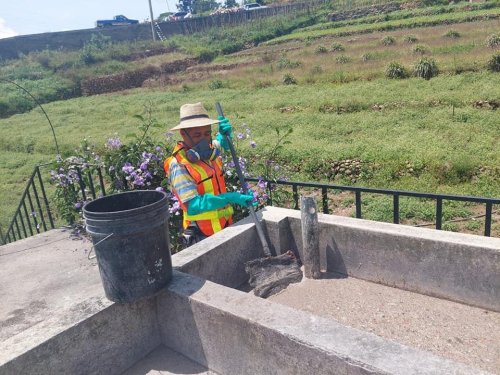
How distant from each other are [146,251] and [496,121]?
9.43m

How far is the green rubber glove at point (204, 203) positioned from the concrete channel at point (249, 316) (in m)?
0.23

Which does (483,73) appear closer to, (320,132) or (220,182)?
(320,132)

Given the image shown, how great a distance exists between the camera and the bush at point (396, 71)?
51.7 feet

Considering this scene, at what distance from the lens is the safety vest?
3568 millimetres

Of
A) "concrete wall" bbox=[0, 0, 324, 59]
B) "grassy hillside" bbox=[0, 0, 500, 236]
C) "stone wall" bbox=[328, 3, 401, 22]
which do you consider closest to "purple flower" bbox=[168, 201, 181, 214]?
"grassy hillside" bbox=[0, 0, 500, 236]

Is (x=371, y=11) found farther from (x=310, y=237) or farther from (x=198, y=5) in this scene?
(x=198, y=5)

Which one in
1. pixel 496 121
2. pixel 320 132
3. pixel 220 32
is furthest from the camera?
pixel 220 32

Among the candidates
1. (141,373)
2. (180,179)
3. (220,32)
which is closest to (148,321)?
(141,373)

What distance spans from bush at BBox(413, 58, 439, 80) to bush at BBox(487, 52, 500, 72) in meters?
1.62

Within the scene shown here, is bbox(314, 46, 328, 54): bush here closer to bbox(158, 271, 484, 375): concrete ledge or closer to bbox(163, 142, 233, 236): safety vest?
bbox(163, 142, 233, 236): safety vest

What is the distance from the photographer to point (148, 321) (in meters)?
2.88

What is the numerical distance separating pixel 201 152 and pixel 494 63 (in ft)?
43.3

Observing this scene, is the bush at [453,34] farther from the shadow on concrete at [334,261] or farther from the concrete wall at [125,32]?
the concrete wall at [125,32]

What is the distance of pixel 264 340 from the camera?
7.64ft
